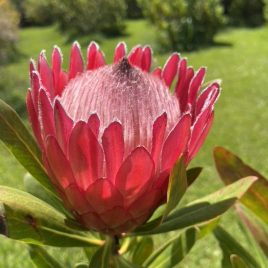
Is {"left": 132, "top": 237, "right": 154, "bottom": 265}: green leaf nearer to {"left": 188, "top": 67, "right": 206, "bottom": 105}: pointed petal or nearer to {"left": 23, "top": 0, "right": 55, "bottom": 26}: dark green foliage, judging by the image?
{"left": 188, "top": 67, "right": 206, "bottom": 105}: pointed petal

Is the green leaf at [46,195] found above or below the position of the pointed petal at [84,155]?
below

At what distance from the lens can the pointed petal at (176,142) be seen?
74 cm

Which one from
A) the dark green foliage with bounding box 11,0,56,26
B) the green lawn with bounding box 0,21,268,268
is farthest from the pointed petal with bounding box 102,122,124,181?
the dark green foliage with bounding box 11,0,56,26

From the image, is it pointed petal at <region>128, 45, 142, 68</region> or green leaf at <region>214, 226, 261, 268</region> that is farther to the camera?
green leaf at <region>214, 226, 261, 268</region>

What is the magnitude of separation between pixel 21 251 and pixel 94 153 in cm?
316

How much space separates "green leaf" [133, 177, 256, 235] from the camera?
0.86m

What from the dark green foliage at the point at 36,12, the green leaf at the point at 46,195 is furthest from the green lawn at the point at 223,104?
the dark green foliage at the point at 36,12

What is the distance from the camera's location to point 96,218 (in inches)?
32.1

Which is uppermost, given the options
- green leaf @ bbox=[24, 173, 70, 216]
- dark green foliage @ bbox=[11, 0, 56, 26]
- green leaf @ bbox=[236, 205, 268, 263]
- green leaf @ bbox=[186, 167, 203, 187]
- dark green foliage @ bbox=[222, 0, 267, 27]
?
green leaf @ bbox=[186, 167, 203, 187]

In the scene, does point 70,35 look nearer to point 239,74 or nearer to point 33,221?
point 239,74

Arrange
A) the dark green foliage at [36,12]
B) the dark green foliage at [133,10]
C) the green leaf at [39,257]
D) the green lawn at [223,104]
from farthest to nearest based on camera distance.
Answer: the dark green foliage at [36,12] → the dark green foliage at [133,10] → the green lawn at [223,104] → the green leaf at [39,257]

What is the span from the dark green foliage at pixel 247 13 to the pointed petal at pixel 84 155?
13.6 meters

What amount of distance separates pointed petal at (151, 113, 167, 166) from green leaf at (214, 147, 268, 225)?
0.84 ft

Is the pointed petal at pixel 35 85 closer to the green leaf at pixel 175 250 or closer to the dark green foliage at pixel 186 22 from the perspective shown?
the green leaf at pixel 175 250
